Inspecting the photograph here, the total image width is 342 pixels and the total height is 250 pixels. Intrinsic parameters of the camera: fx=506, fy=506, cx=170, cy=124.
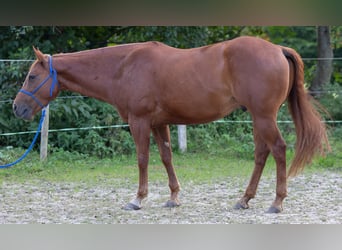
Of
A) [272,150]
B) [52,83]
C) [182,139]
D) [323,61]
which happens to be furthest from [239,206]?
[323,61]

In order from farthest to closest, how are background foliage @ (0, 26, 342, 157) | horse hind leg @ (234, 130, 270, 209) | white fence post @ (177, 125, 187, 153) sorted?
white fence post @ (177, 125, 187, 153)
background foliage @ (0, 26, 342, 157)
horse hind leg @ (234, 130, 270, 209)

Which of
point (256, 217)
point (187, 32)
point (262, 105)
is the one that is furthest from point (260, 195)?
point (187, 32)

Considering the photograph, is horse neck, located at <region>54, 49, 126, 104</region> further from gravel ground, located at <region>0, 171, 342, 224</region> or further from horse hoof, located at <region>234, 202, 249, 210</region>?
horse hoof, located at <region>234, 202, 249, 210</region>

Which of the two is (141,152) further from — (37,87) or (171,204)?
(37,87)

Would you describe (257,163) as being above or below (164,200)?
above

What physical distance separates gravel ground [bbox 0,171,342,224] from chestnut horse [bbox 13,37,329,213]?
218 millimetres

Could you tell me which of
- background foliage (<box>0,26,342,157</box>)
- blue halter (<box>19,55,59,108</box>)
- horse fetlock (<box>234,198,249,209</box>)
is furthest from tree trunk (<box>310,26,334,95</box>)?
blue halter (<box>19,55,59,108</box>)

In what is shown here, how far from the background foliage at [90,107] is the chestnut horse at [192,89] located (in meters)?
3.00

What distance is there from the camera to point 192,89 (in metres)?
4.30

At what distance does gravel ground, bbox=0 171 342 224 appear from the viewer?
Answer: 157 inches

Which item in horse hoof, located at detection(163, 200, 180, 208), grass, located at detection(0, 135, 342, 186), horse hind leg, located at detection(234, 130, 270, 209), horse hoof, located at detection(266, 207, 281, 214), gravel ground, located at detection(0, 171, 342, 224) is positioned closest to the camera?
gravel ground, located at detection(0, 171, 342, 224)

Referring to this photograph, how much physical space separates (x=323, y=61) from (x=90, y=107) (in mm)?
4814

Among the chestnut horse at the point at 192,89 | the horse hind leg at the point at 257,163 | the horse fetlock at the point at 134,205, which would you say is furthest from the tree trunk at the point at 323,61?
the horse fetlock at the point at 134,205
